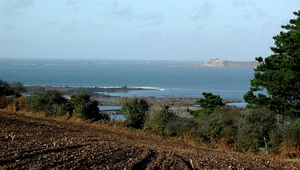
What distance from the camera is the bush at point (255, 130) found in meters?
19.3

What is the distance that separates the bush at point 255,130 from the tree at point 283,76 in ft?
17.2

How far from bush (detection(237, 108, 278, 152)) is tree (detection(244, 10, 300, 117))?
526 cm

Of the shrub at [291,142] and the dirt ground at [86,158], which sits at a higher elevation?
the dirt ground at [86,158]

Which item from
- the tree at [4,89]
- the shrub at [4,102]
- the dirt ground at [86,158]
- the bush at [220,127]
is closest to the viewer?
the dirt ground at [86,158]

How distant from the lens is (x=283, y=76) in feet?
83.3

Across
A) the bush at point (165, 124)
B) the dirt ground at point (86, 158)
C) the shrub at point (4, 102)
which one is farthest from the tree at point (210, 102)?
the dirt ground at point (86, 158)

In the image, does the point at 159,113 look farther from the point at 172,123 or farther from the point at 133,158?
the point at 133,158

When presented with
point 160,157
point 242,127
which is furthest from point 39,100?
point 160,157

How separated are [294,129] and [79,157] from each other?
503 inches

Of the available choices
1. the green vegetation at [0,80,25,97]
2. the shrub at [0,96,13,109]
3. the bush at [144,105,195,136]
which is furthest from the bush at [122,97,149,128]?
the green vegetation at [0,80,25,97]

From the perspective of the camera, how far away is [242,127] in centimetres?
2006

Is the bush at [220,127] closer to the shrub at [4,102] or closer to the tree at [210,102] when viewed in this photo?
the tree at [210,102]

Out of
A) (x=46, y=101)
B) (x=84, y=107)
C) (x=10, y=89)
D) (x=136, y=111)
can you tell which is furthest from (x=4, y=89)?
(x=136, y=111)

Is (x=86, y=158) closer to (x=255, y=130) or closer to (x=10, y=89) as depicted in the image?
(x=255, y=130)
